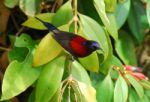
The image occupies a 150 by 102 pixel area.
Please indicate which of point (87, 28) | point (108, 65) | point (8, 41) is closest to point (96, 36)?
point (87, 28)

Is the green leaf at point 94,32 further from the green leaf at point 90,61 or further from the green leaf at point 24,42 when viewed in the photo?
the green leaf at point 24,42

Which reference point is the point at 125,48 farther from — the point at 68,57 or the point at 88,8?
the point at 68,57

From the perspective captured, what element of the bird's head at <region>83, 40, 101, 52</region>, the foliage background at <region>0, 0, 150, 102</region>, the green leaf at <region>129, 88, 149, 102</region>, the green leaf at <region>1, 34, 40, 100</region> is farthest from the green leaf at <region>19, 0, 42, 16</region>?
the green leaf at <region>129, 88, 149, 102</region>

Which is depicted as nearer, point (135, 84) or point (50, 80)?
point (50, 80)

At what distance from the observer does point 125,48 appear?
50.7 inches

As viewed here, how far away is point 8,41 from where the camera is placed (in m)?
1.17

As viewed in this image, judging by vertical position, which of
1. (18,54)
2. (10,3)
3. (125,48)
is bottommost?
(125,48)

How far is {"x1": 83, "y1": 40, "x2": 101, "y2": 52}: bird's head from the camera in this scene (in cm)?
82

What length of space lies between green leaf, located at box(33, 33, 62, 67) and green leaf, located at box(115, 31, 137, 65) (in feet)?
1.37

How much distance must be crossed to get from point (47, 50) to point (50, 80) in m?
0.06

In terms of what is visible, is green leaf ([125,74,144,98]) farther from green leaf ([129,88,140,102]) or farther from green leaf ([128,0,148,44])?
green leaf ([128,0,148,44])

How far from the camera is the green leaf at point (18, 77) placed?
87cm

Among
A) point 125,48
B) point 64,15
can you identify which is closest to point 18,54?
point 64,15

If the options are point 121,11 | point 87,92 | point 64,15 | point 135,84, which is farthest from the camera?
point 121,11
